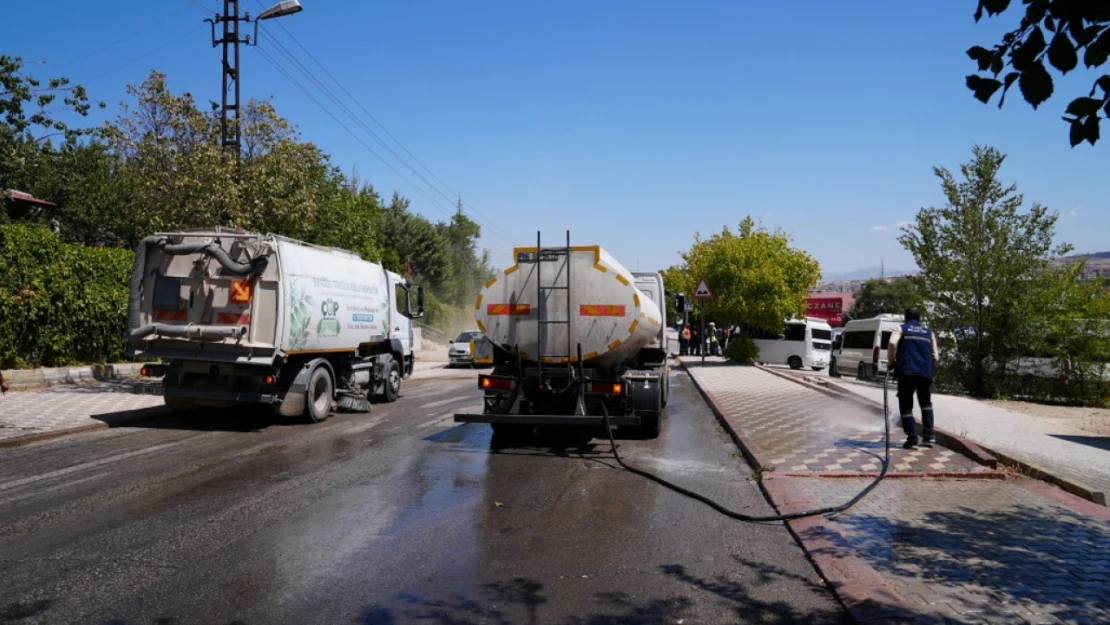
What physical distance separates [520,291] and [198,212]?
408 inches

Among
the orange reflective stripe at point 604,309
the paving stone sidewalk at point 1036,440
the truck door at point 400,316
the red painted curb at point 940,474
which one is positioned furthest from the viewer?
the truck door at point 400,316

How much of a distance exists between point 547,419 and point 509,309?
1.53 meters

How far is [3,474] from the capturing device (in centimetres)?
824

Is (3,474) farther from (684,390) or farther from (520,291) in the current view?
(684,390)

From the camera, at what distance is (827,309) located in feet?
290

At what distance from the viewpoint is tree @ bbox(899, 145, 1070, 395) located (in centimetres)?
1725

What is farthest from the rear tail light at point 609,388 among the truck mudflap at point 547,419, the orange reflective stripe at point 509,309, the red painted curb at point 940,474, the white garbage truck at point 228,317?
the white garbage truck at point 228,317

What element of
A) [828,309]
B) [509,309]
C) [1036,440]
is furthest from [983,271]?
[828,309]

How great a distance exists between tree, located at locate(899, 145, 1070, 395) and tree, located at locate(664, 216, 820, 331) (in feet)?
35.4

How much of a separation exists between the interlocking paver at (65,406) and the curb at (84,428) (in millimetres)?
95

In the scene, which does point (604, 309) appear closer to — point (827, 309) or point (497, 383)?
point (497, 383)

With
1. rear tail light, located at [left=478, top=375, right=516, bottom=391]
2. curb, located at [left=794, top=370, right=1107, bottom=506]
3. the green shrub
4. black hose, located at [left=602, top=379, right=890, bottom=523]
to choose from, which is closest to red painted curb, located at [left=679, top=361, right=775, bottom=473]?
black hose, located at [left=602, top=379, right=890, bottom=523]

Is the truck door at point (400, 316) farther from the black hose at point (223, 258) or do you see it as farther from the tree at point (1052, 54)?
the tree at point (1052, 54)

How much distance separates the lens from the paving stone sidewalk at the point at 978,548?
13.9ft
